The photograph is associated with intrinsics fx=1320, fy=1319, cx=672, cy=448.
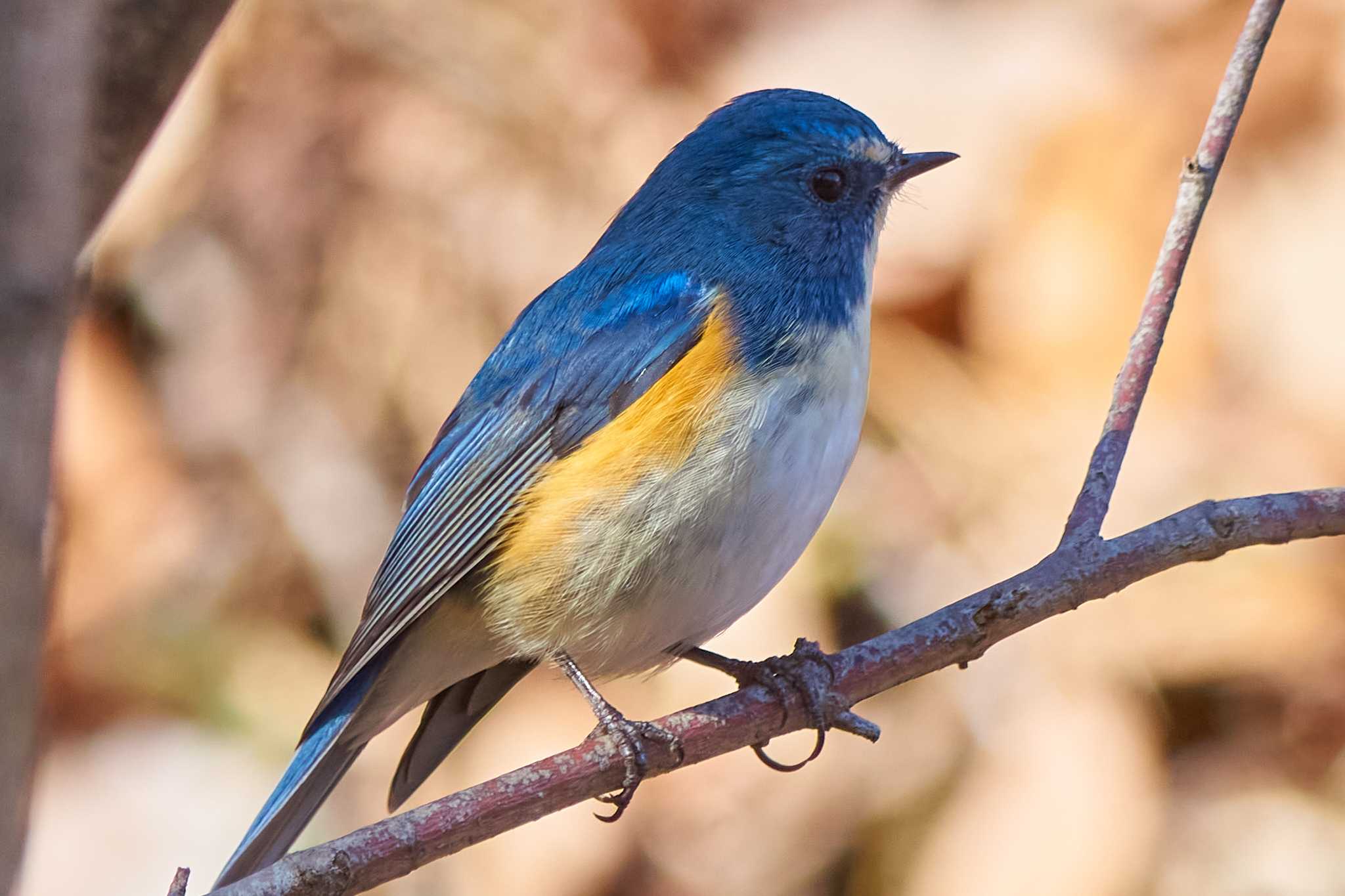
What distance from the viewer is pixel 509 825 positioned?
1.66 meters

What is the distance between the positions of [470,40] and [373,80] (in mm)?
369

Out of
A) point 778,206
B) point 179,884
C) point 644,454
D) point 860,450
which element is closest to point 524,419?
point 644,454

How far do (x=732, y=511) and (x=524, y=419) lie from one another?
468 mm

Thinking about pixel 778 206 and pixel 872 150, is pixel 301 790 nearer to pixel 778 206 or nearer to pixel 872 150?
pixel 778 206

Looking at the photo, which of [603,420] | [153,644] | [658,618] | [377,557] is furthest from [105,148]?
[153,644]

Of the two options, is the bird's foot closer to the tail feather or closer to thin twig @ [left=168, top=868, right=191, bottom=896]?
the tail feather

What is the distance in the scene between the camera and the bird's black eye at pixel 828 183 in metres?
2.39

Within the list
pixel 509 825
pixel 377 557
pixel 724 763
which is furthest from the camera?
pixel 377 557

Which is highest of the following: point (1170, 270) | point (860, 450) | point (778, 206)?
point (860, 450)

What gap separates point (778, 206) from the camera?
2.37 m

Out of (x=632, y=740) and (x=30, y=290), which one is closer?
(x=30, y=290)

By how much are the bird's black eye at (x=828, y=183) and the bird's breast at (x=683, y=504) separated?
0.35 meters

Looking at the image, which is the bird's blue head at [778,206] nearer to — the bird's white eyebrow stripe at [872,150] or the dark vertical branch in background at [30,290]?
the bird's white eyebrow stripe at [872,150]

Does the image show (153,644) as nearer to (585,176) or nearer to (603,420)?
(585,176)
